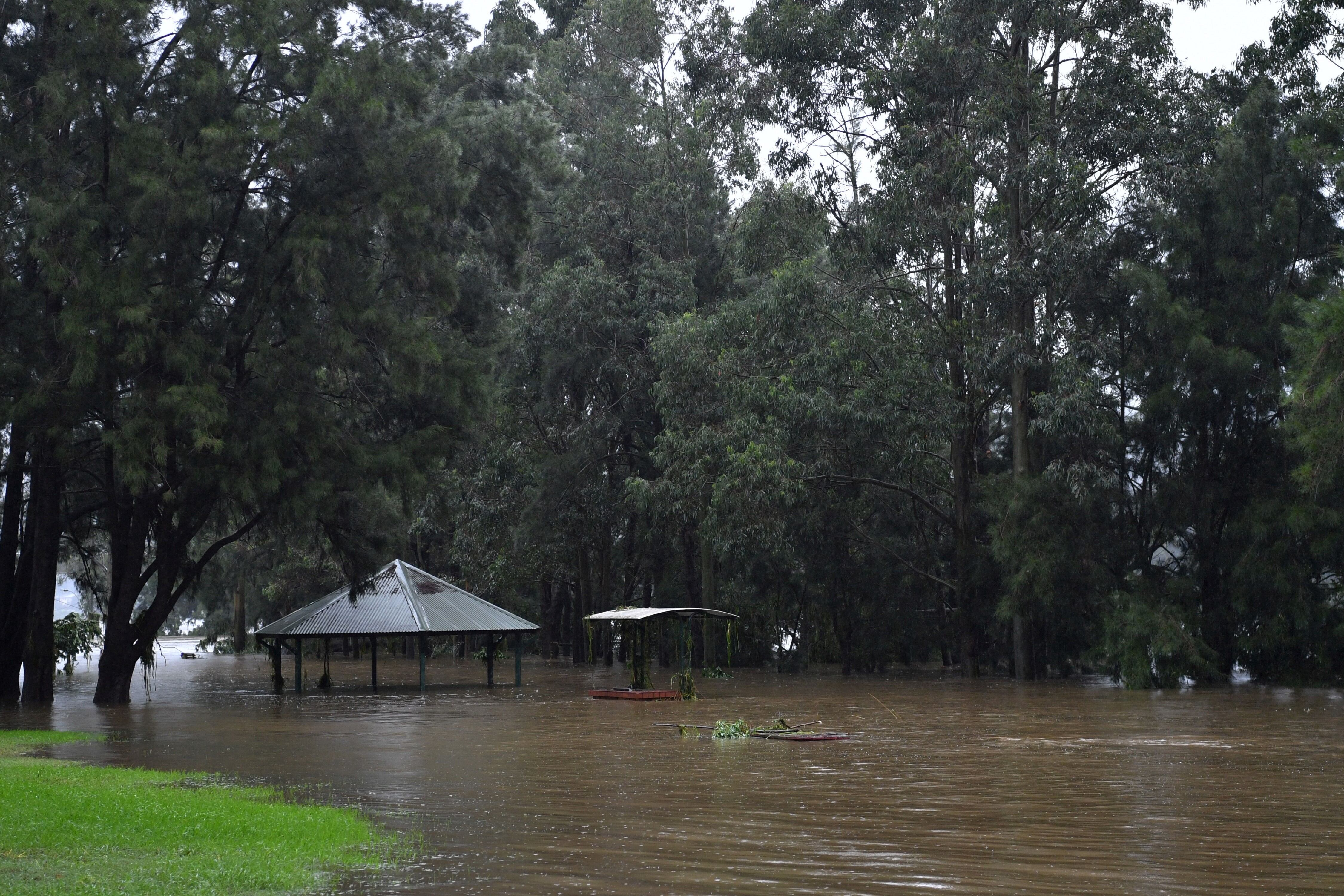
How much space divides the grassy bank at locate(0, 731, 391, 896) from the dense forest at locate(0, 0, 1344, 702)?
13.9 m

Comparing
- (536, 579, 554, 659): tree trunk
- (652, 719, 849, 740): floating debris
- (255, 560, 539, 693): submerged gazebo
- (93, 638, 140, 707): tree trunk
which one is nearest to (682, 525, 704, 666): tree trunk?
(255, 560, 539, 693): submerged gazebo

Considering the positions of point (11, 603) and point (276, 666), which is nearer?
point (11, 603)

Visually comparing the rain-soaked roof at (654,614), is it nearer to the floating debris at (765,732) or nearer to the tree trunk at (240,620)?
the floating debris at (765,732)

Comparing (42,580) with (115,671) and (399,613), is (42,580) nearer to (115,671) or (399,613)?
(115,671)

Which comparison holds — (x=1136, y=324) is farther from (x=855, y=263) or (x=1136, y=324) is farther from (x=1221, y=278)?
(x=855, y=263)

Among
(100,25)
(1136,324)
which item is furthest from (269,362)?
(1136,324)

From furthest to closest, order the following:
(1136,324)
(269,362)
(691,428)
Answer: (691,428) < (1136,324) < (269,362)

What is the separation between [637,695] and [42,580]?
40.1ft

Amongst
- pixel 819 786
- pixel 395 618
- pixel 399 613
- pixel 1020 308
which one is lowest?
pixel 819 786

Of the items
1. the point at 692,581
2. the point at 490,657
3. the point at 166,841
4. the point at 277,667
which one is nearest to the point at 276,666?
the point at 277,667

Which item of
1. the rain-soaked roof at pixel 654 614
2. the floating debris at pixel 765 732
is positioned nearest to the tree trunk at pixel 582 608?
the rain-soaked roof at pixel 654 614

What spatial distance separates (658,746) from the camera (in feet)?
63.1

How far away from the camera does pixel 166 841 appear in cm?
984

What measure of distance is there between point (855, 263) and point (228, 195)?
15275mm
